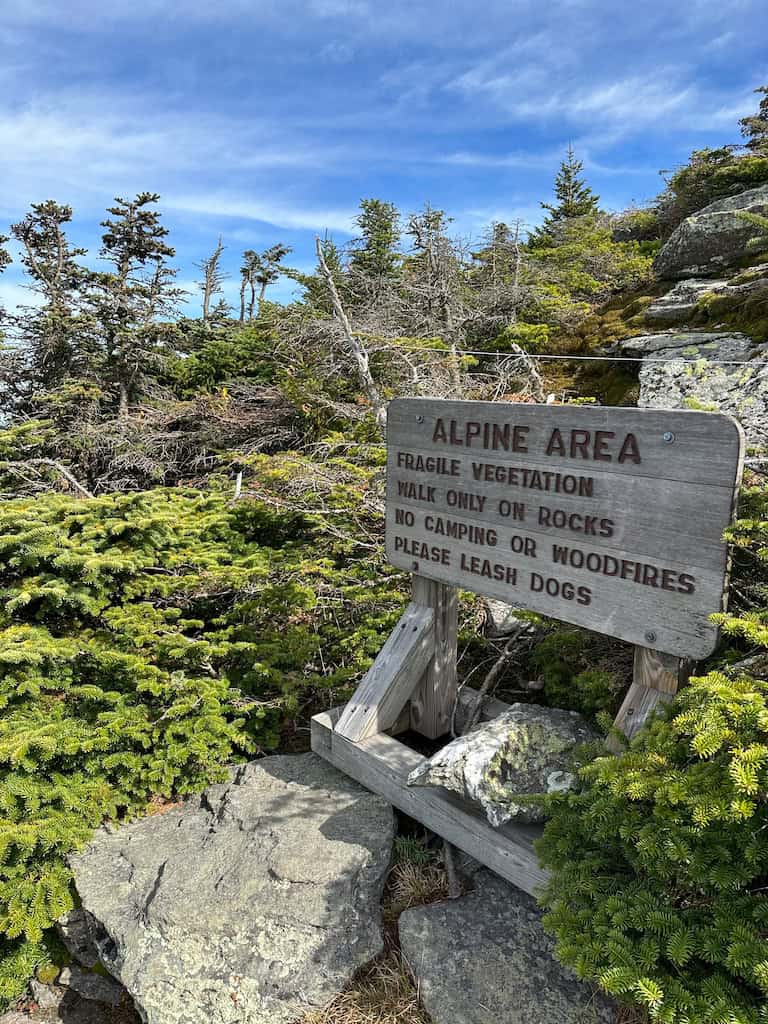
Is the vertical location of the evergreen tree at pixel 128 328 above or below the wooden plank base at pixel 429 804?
above

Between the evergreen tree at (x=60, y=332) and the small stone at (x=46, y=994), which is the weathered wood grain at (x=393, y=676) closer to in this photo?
the small stone at (x=46, y=994)

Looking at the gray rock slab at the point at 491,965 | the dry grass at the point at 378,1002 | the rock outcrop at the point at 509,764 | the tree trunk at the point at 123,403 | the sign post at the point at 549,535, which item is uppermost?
the tree trunk at the point at 123,403

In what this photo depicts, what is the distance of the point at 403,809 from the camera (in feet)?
11.3

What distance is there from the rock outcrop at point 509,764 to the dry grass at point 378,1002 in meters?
0.77

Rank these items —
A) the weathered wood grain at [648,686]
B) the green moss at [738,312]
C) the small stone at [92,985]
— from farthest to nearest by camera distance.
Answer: the green moss at [738,312]
the small stone at [92,985]
the weathered wood grain at [648,686]

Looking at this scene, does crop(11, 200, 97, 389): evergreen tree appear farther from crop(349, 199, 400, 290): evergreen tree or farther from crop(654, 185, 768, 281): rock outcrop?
crop(654, 185, 768, 281): rock outcrop

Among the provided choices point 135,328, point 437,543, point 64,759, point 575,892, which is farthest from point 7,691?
point 135,328

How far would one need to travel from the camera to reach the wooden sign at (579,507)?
2.37 meters

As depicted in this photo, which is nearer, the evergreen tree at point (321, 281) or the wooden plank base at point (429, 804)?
the wooden plank base at point (429, 804)

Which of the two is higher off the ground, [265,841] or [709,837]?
[709,837]

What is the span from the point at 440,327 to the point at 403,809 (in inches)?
355

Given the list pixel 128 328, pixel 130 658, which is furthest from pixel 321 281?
pixel 130 658

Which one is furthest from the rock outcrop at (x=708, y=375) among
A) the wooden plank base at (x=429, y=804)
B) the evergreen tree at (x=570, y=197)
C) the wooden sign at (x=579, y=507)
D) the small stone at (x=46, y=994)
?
the evergreen tree at (x=570, y=197)

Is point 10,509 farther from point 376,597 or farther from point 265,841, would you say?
point 265,841
